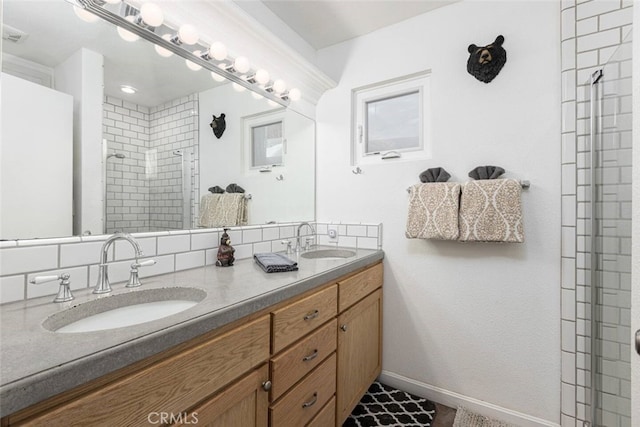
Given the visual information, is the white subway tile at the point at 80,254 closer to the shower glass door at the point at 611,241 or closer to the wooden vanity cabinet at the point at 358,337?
the wooden vanity cabinet at the point at 358,337

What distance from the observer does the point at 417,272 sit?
5.96ft

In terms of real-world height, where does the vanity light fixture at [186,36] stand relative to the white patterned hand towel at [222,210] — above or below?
above

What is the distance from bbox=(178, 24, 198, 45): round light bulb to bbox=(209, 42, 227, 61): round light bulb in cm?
10

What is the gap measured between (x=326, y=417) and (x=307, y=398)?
23cm

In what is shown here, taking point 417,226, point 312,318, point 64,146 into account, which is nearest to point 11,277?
point 64,146

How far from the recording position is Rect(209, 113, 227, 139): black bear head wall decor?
1.55m

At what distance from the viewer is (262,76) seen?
5.70 ft

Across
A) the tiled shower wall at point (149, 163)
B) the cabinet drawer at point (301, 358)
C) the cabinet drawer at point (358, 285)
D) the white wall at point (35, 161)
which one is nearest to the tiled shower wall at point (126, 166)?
the tiled shower wall at point (149, 163)

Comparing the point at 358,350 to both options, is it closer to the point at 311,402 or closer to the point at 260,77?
the point at 311,402

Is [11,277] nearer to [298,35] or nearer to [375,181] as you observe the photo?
[375,181]

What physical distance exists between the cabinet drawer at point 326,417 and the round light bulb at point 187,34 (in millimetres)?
1742

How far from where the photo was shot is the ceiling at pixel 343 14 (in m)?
1.74

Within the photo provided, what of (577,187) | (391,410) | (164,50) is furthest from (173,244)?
(577,187)

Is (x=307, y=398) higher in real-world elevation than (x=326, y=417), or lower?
higher
